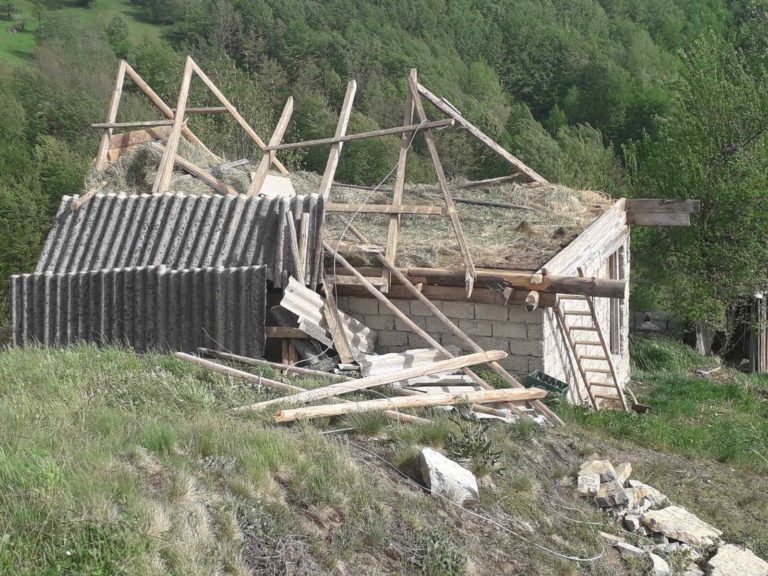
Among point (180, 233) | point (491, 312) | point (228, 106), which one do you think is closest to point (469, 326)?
point (491, 312)

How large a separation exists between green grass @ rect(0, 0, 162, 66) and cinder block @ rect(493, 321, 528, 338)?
60.6 meters

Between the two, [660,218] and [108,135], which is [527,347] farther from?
[108,135]

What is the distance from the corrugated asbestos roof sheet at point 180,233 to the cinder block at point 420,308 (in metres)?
1.50

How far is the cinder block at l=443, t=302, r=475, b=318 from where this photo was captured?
11.2 meters

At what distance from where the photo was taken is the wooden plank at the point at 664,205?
46.7ft

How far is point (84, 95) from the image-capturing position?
162 ft

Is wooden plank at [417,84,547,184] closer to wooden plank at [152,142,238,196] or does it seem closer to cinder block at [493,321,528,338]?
cinder block at [493,321,528,338]

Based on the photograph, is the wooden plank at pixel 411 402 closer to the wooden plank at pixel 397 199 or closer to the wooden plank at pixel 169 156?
the wooden plank at pixel 397 199

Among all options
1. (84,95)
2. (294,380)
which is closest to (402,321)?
(294,380)

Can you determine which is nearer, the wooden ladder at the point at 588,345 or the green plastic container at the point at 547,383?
the green plastic container at the point at 547,383

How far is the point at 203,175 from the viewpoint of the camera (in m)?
14.3

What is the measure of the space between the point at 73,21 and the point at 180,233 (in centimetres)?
6895

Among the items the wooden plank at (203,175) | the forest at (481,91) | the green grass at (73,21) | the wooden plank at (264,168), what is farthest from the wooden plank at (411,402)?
the green grass at (73,21)

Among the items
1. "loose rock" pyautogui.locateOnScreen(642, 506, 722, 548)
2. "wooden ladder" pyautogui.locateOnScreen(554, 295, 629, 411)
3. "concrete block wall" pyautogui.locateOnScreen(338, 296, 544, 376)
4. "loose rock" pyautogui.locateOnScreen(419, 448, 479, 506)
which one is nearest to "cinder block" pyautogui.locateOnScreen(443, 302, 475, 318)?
"concrete block wall" pyautogui.locateOnScreen(338, 296, 544, 376)
